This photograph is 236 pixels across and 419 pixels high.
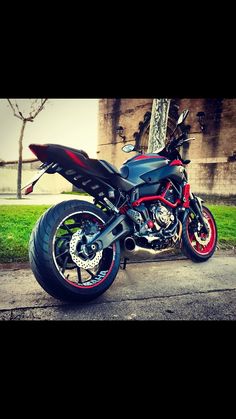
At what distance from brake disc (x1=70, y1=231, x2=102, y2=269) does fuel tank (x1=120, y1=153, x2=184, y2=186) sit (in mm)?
821

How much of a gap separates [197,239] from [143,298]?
1458mm

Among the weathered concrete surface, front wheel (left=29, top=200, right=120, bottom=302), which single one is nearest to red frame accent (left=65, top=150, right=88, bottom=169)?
front wheel (left=29, top=200, right=120, bottom=302)

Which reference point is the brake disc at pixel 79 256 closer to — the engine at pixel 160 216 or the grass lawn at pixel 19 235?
the engine at pixel 160 216

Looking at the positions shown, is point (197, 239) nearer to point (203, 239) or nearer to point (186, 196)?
point (203, 239)

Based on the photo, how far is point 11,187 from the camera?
23375mm

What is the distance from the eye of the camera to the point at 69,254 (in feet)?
7.01

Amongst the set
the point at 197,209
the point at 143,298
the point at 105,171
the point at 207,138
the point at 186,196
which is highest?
the point at 207,138

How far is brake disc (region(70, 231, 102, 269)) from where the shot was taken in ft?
6.87

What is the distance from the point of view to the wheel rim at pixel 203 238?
3.39 metres

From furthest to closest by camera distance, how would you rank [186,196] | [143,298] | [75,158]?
1. [186,196]
2. [143,298]
3. [75,158]

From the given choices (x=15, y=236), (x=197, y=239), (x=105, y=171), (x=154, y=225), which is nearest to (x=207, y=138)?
(x=197, y=239)
